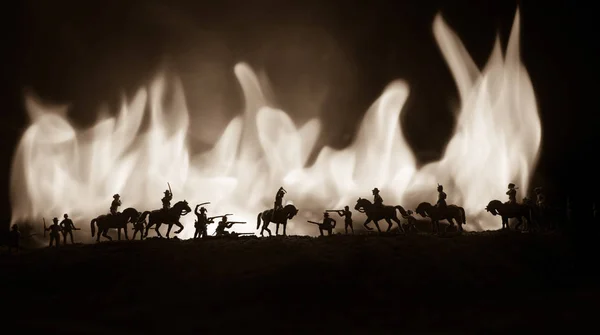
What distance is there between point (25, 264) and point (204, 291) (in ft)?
40.6

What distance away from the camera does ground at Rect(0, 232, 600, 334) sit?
77.8ft

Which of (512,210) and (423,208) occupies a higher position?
(423,208)

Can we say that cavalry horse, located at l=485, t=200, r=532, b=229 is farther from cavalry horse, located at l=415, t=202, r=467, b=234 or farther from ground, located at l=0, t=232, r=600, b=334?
ground, located at l=0, t=232, r=600, b=334

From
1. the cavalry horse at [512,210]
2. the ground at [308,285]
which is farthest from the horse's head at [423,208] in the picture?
the cavalry horse at [512,210]

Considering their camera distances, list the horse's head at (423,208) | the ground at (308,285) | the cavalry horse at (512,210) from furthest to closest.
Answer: the horse's head at (423,208), the cavalry horse at (512,210), the ground at (308,285)

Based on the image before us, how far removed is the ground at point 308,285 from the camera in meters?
23.7

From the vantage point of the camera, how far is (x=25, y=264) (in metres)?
32.9

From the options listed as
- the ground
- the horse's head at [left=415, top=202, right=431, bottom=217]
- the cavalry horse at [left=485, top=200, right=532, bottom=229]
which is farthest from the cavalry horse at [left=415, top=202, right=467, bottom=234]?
the ground

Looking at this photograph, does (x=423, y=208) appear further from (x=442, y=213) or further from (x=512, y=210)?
(x=512, y=210)

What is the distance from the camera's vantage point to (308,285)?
27750 millimetres

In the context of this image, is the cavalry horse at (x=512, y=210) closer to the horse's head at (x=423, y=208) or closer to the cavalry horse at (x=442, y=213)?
the cavalry horse at (x=442, y=213)

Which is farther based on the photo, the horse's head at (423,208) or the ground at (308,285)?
the horse's head at (423,208)

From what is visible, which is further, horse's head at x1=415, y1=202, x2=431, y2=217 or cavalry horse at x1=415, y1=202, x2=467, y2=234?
horse's head at x1=415, y1=202, x2=431, y2=217

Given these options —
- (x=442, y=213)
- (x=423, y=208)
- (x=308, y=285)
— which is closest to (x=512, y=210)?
(x=442, y=213)
